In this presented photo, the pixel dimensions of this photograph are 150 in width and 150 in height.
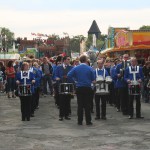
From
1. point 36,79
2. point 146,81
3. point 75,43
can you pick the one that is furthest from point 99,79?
point 75,43

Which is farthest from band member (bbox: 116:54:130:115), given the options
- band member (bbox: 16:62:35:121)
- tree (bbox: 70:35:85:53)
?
tree (bbox: 70:35:85:53)

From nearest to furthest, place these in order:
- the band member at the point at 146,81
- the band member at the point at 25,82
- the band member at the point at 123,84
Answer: the band member at the point at 25,82, the band member at the point at 123,84, the band member at the point at 146,81

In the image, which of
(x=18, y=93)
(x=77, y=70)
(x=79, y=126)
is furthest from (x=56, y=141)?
(x=18, y=93)

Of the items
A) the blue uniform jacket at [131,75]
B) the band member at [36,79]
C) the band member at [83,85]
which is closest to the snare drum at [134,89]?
the blue uniform jacket at [131,75]

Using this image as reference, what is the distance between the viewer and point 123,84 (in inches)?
578

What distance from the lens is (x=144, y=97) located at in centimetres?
2002

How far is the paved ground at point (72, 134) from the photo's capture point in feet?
29.6

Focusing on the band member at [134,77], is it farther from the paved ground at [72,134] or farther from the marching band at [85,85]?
the paved ground at [72,134]

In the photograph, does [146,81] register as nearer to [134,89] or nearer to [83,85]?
[134,89]

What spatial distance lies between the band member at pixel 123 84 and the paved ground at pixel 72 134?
1.38 ft

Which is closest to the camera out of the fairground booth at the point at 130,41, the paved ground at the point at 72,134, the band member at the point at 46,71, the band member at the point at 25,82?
the paved ground at the point at 72,134

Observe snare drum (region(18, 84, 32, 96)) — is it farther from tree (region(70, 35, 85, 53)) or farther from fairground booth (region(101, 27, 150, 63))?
tree (region(70, 35, 85, 53))

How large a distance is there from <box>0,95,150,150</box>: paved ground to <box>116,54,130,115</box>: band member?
0.42 m

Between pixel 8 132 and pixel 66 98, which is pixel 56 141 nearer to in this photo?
pixel 8 132
